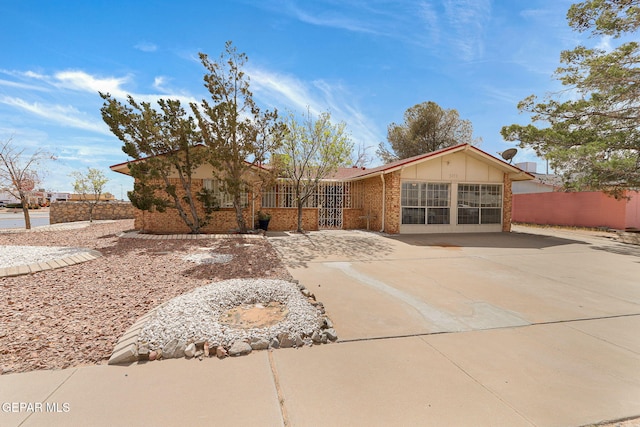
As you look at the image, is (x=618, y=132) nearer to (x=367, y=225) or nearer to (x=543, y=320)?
(x=367, y=225)

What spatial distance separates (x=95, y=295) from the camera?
448 cm

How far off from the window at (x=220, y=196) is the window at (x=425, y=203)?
7134 millimetres

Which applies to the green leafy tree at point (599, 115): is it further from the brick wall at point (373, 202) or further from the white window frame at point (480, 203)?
the brick wall at point (373, 202)

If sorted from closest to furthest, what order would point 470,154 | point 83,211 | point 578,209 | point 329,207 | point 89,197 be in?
1. point 470,154
2. point 329,207
3. point 578,209
4. point 83,211
5. point 89,197

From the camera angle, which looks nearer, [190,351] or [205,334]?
[190,351]

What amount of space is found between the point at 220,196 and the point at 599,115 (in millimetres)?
16348

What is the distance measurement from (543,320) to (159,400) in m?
4.58

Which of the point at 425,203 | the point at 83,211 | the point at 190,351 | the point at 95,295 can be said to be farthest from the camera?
the point at 83,211

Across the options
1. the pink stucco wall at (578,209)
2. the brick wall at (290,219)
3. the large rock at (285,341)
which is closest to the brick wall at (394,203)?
the brick wall at (290,219)

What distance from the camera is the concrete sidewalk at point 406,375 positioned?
6.99 feet

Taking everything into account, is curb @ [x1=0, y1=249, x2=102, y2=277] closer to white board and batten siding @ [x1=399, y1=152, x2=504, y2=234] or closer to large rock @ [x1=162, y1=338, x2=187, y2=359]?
large rock @ [x1=162, y1=338, x2=187, y2=359]

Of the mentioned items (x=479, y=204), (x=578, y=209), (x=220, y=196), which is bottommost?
(x=578, y=209)

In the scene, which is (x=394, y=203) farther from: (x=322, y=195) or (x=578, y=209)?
(x=578, y=209)

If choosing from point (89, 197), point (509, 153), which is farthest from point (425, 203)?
point (89, 197)
